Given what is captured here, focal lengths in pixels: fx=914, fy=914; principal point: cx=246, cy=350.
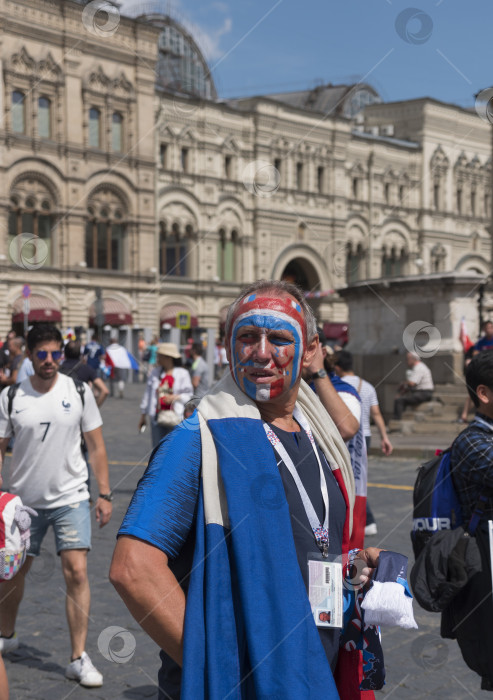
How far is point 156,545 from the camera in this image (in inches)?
78.0

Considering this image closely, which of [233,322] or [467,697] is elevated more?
[233,322]

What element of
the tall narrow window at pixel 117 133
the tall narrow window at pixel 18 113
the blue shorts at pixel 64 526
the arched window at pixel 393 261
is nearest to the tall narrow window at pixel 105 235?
the tall narrow window at pixel 117 133

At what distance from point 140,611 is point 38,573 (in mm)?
3657

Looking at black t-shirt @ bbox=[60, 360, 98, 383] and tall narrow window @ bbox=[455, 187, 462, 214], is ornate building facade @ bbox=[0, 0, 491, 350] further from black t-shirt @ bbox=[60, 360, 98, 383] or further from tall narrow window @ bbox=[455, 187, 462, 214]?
black t-shirt @ bbox=[60, 360, 98, 383]

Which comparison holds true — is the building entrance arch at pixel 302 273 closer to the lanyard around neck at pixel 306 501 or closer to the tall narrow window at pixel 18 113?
the tall narrow window at pixel 18 113

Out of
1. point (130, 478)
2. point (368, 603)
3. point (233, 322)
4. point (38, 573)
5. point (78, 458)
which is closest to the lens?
point (368, 603)

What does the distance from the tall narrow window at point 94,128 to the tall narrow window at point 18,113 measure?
337cm

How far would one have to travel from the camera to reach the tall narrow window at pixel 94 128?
39281 millimetres

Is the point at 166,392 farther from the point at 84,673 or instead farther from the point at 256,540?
the point at 256,540

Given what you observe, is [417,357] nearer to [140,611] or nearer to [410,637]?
[410,637]

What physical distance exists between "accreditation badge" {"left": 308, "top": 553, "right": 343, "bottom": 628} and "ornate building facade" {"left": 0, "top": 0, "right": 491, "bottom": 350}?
29.5 m

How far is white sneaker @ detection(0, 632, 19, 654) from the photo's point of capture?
4.83 metres

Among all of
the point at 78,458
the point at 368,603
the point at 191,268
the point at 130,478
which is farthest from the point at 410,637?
the point at 191,268

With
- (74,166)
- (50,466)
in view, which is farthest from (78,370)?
(74,166)
